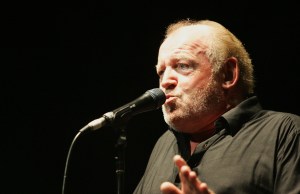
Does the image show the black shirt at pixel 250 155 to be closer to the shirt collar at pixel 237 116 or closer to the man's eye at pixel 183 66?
the shirt collar at pixel 237 116

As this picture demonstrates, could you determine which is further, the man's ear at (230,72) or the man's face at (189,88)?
the man's ear at (230,72)

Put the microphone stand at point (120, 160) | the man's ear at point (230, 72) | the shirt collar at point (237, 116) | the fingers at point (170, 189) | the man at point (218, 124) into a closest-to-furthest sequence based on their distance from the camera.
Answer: the fingers at point (170, 189) < the microphone stand at point (120, 160) < the man at point (218, 124) < the shirt collar at point (237, 116) < the man's ear at point (230, 72)

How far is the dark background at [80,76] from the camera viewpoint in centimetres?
340

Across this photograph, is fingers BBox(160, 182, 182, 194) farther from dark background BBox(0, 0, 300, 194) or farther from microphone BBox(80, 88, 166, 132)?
dark background BBox(0, 0, 300, 194)

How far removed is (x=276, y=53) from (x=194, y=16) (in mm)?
782

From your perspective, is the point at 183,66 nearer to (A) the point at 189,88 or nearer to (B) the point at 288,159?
(A) the point at 189,88

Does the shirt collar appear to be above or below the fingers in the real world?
above

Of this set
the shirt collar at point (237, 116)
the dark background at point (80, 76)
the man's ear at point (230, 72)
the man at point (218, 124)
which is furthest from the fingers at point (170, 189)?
the dark background at point (80, 76)

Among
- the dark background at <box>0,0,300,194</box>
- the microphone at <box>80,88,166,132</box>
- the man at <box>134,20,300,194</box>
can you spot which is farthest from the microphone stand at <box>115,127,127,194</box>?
the dark background at <box>0,0,300,194</box>

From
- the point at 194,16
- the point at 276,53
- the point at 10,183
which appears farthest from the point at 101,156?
the point at 276,53

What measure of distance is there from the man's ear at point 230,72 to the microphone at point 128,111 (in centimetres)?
56

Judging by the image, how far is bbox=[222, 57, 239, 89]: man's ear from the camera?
2.43 meters

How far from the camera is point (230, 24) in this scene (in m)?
3.36

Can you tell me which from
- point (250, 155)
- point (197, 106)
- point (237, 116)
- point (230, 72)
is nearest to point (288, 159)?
point (250, 155)
